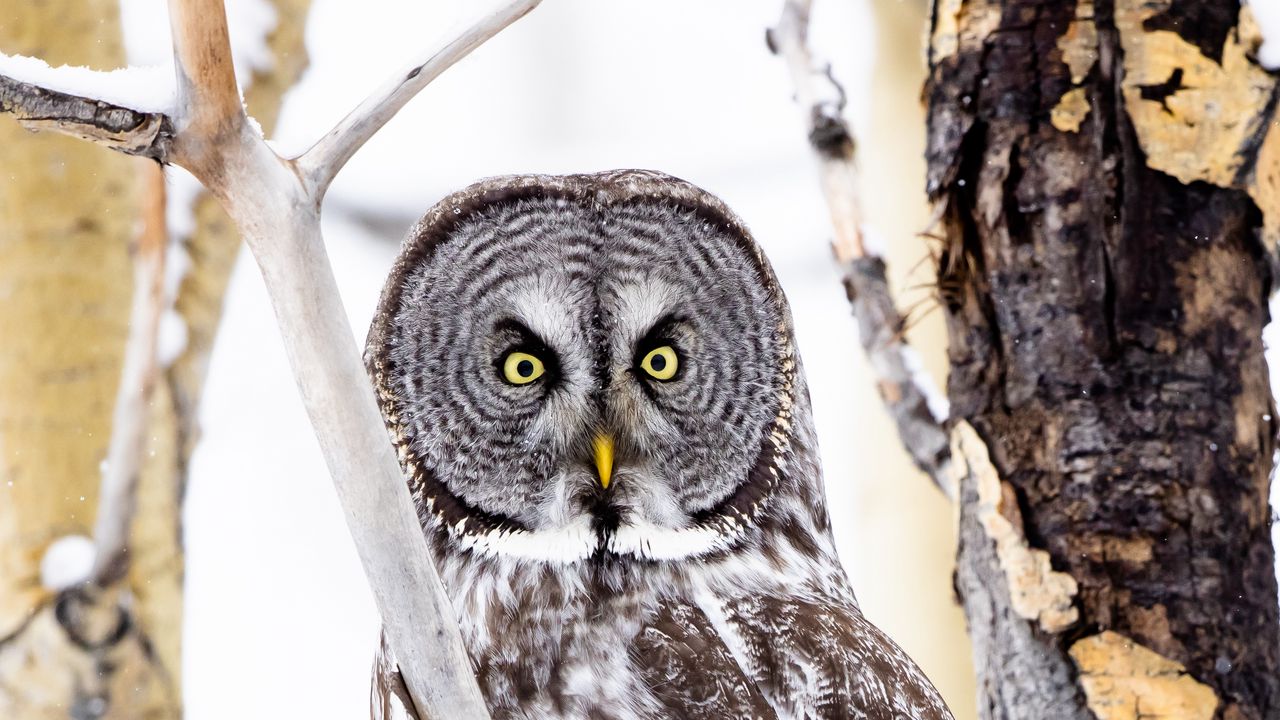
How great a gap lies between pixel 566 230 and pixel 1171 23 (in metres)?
0.84

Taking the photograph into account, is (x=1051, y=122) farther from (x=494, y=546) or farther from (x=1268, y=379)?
(x=494, y=546)

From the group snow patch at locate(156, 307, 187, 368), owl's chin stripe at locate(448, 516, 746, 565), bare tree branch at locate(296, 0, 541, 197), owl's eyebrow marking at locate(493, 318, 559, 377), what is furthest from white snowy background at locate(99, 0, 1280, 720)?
bare tree branch at locate(296, 0, 541, 197)

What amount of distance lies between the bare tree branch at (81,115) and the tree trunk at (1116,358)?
1.11 metres

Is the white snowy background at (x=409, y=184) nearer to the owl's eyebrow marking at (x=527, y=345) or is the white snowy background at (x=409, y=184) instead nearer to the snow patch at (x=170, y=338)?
the snow patch at (x=170, y=338)

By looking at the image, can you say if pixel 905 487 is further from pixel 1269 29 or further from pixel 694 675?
pixel 694 675

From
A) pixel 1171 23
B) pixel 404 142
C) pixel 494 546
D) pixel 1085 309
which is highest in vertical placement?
pixel 404 142

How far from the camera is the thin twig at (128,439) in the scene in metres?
1.67

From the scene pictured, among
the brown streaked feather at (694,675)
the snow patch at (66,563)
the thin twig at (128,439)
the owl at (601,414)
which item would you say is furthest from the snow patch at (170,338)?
the brown streaked feather at (694,675)

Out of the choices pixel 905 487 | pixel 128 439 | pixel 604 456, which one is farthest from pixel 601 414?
pixel 905 487

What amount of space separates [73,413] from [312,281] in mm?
1043

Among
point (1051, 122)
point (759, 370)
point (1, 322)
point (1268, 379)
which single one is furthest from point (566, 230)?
point (1268, 379)

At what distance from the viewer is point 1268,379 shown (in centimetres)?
157

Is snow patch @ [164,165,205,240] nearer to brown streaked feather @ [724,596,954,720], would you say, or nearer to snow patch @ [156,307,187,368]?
snow patch @ [156,307,187,368]

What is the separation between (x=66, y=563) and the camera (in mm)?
1649
